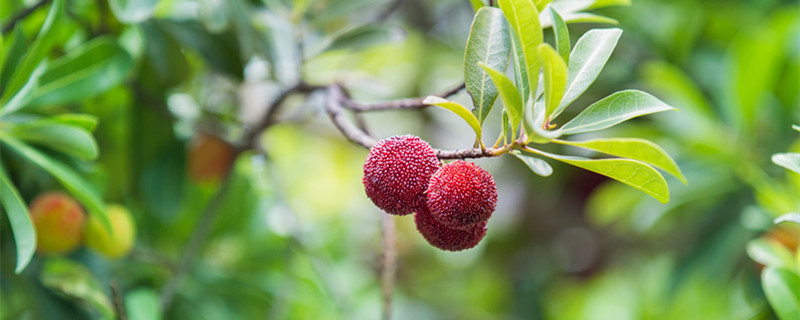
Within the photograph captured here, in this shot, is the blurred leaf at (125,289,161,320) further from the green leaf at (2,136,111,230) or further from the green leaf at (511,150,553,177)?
the green leaf at (511,150,553,177)

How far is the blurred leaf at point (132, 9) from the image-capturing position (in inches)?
40.7

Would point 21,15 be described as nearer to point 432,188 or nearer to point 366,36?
point 366,36

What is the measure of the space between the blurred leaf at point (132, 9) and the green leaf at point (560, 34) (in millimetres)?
672

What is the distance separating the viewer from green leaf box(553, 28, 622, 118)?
73cm

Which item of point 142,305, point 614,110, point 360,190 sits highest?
point 614,110

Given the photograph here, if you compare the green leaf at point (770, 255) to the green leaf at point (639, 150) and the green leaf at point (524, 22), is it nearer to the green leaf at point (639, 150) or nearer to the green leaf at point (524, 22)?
the green leaf at point (639, 150)

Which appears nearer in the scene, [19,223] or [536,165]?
[536,165]

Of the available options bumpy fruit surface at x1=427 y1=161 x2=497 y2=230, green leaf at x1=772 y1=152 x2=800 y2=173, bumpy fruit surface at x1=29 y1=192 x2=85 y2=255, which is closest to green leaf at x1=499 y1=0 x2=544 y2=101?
bumpy fruit surface at x1=427 y1=161 x2=497 y2=230

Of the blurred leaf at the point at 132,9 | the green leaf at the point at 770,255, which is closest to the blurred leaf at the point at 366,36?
the blurred leaf at the point at 132,9

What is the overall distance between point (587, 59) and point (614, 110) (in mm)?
69

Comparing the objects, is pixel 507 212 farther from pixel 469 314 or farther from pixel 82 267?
pixel 82 267

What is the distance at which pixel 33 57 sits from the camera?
978mm

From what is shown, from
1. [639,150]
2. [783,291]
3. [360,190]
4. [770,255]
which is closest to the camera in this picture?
[639,150]

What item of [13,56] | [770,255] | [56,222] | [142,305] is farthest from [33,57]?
[770,255]
